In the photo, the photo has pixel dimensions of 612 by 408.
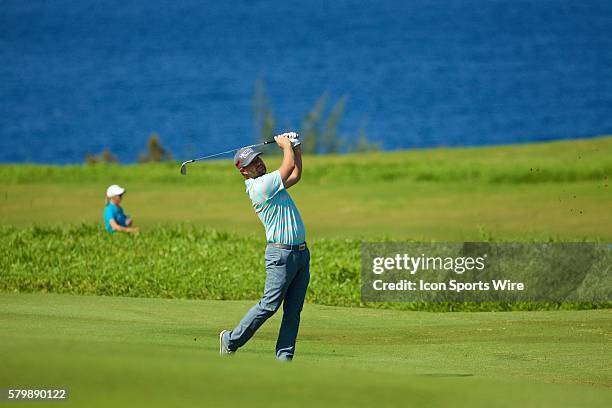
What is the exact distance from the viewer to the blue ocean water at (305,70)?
93.3 m

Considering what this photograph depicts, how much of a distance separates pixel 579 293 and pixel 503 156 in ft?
46.4

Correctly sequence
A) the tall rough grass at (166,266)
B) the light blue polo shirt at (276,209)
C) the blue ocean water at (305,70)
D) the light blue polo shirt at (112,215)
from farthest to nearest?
1. the blue ocean water at (305,70)
2. the light blue polo shirt at (112,215)
3. the tall rough grass at (166,266)
4. the light blue polo shirt at (276,209)

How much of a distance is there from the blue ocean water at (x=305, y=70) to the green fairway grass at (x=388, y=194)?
5461 cm

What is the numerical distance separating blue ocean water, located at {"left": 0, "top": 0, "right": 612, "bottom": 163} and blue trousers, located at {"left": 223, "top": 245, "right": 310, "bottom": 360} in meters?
75.3

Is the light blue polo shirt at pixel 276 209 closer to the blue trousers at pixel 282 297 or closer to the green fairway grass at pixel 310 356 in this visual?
the blue trousers at pixel 282 297

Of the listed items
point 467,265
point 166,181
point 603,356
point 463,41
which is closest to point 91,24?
point 463,41

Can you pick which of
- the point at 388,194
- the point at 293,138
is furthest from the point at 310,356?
the point at 388,194

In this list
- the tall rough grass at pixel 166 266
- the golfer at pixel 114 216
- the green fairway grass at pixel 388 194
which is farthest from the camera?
the green fairway grass at pixel 388 194

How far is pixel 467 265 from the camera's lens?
56.5ft

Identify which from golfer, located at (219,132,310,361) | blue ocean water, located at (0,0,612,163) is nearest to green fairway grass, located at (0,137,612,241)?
golfer, located at (219,132,310,361)

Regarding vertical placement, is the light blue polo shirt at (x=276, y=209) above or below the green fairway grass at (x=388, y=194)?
below

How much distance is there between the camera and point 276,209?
29.0ft

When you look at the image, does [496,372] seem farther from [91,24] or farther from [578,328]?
[91,24]

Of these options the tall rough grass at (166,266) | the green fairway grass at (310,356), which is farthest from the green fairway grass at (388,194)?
the green fairway grass at (310,356)
